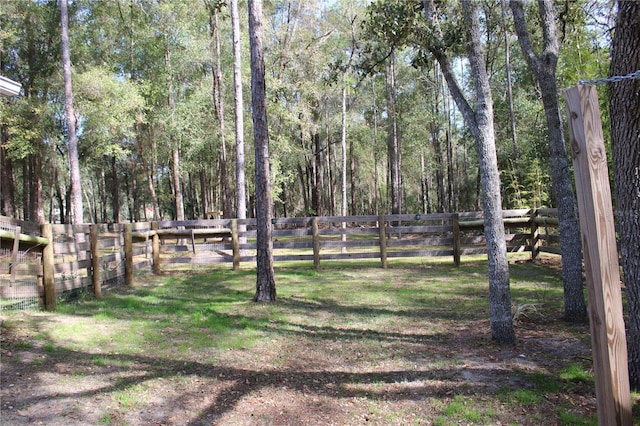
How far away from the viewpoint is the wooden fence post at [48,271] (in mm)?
6273

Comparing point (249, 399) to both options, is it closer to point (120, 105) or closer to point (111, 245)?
point (111, 245)

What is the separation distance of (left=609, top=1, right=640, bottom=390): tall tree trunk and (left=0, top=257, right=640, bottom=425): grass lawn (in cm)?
126

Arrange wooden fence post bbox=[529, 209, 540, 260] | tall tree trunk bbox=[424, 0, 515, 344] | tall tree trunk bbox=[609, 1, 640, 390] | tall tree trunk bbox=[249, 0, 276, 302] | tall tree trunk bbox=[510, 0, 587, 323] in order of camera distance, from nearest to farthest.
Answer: tall tree trunk bbox=[609, 1, 640, 390], tall tree trunk bbox=[424, 0, 515, 344], tall tree trunk bbox=[510, 0, 587, 323], tall tree trunk bbox=[249, 0, 276, 302], wooden fence post bbox=[529, 209, 540, 260]

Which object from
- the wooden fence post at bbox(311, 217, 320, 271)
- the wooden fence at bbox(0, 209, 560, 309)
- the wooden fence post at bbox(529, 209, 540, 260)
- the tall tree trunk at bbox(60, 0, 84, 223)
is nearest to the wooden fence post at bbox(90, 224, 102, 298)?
the wooden fence at bbox(0, 209, 560, 309)

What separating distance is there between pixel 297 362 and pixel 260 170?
12.3 ft

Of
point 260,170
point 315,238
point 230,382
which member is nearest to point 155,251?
point 315,238

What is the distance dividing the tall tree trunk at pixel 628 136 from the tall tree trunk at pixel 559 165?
2.53m

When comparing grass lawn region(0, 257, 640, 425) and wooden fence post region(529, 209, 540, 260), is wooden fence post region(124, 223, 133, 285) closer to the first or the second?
grass lawn region(0, 257, 640, 425)

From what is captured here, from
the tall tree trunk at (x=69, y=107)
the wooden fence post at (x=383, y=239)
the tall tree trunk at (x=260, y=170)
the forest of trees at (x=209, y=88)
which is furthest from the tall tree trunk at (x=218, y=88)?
the tall tree trunk at (x=260, y=170)

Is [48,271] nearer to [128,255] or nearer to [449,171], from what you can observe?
[128,255]

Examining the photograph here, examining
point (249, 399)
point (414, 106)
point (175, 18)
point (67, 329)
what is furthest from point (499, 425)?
point (414, 106)

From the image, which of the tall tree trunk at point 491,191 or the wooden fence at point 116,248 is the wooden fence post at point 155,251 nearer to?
the wooden fence at point 116,248

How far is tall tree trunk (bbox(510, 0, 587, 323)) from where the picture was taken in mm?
5492

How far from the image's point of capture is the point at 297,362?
4625 millimetres
